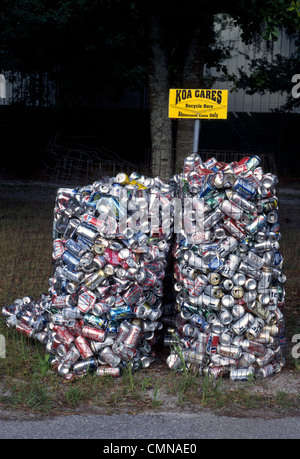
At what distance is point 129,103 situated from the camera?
984 inches

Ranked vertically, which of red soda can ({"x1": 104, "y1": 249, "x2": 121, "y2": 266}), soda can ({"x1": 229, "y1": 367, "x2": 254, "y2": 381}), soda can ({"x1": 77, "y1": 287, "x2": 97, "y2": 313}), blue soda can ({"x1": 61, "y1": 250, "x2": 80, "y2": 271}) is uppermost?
red soda can ({"x1": 104, "y1": 249, "x2": 121, "y2": 266})

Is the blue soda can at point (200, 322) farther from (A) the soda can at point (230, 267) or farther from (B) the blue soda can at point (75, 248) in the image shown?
(B) the blue soda can at point (75, 248)

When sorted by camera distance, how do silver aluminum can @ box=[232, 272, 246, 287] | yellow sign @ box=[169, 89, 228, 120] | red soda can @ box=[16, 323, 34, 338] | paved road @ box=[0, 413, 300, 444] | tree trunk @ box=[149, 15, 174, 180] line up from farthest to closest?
1. tree trunk @ box=[149, 15, 174, 180]
2. yellow sign @ box=[169, 89, 228, 120]
3. red soda can @ box=[16, 323, 34, 338]
4. silver aluminum can @ box=[232, 272, 246, 287]
5. paved road @ box=[0, 413, 300, 444]

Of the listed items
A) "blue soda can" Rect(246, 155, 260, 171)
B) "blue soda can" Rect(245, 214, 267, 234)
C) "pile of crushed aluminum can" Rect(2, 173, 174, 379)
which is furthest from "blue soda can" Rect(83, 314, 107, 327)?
"blue soda can" Rect(246, 155, 260, 171)

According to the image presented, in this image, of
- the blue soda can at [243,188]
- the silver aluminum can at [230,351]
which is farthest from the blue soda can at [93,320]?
the blue soda can at [243,188]

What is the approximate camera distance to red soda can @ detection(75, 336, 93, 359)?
478cm

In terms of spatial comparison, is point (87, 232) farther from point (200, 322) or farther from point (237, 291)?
point (237, 291)

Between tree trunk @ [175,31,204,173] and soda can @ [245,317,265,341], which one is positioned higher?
tree trunk @ [175,31,204,173]

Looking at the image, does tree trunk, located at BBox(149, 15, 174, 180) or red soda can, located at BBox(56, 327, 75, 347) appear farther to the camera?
tree trunk, located at BBox(149, 15, 174, 180)

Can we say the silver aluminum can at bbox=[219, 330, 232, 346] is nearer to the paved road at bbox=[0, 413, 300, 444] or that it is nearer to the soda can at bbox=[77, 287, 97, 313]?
the paved road at bbox=[0, 413, 300, 444]

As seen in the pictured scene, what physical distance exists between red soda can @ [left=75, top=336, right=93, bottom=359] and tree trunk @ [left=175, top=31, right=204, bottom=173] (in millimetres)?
3954

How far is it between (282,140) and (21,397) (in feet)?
59.6

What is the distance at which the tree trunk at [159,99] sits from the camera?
855cm
